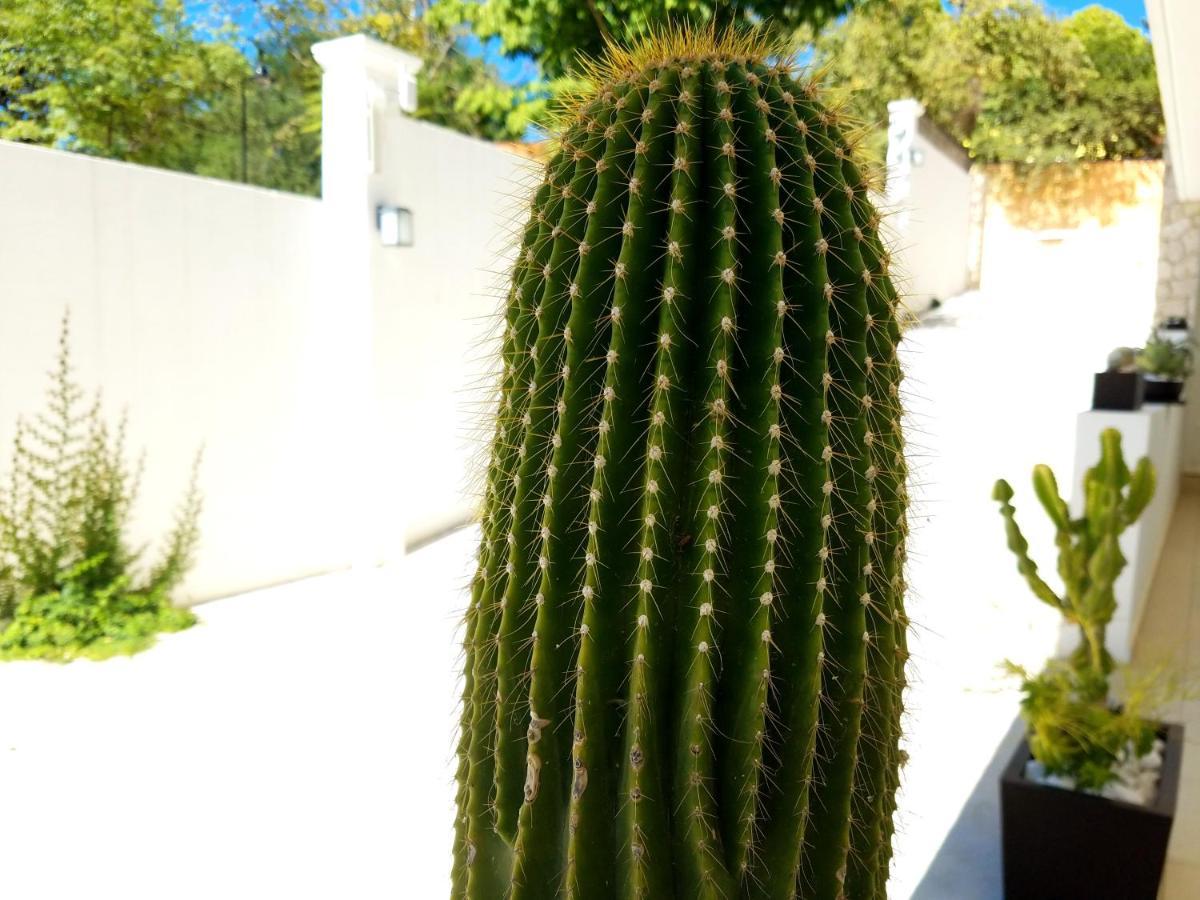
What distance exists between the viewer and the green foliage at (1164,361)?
6930 millimetres

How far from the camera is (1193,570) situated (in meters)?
5.69

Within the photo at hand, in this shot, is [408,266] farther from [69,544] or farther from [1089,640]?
[1089,640]

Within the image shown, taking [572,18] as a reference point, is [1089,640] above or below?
below

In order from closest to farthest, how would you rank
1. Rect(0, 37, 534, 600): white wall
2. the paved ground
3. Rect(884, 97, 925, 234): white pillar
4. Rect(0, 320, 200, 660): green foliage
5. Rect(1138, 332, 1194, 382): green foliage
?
the paved ground
Rect(0, 320, 200, 660): green foliage
Rect(0, 37, 534, 600): white wall
Rect(1138, 332, 1194, 382): green foliage
Rect(884, 97, 925, 234): white pillar

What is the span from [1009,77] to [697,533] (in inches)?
733

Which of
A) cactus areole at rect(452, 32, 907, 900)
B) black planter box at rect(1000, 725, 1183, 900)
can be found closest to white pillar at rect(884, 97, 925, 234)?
black planter box at rect(1000, 725, 1183, 900)

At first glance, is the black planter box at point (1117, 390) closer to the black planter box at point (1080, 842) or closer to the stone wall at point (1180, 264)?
the black planter box at point (1080, 842)

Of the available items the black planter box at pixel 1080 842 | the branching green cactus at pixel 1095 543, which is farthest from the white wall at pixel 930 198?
the black planter box at pixel 1080 842

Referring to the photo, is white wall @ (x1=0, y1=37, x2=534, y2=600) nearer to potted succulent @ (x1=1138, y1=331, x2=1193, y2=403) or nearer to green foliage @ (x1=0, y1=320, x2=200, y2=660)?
green foliage @ (x1=0, y1=320, x2=200, y2=660)

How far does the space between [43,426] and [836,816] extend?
12.9 ft

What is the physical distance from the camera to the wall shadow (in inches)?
96.9

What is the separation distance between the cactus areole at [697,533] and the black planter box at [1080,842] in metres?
1.38

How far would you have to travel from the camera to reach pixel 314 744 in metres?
3.44

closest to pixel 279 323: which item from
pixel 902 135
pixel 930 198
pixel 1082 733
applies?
pixel 1082 733
